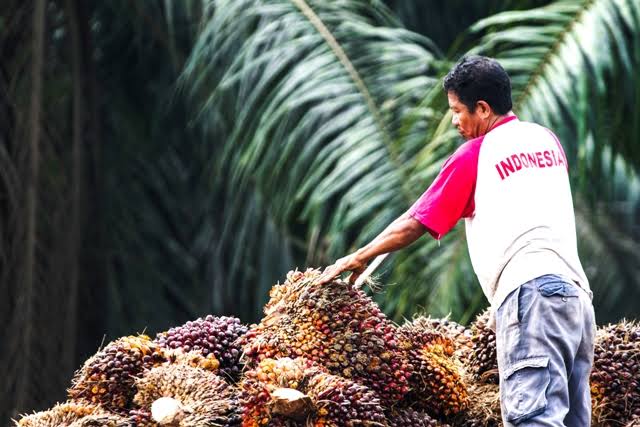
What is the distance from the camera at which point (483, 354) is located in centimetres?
397

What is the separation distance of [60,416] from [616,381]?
185 cm

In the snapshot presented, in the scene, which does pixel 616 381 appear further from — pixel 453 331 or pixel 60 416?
pixel 60 416

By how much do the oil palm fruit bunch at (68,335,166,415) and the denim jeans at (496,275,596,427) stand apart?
1142 millimetres

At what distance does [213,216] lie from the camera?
10.2 m

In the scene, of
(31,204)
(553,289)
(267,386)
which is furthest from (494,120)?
(31,204)

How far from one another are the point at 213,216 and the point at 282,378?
693cm

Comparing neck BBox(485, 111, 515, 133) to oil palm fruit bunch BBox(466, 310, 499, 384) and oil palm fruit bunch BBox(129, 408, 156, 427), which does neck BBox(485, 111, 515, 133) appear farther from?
oil palm fruit bunch BBox(129, 408, 156, 427)

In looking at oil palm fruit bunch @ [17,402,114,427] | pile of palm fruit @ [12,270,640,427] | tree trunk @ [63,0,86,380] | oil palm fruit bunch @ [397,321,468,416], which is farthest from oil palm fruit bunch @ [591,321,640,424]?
tree trunk @ [63,0,86,380]

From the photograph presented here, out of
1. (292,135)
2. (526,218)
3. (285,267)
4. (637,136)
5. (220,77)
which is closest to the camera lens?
(526,218)

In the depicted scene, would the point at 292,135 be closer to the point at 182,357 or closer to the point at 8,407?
the point at 8,407

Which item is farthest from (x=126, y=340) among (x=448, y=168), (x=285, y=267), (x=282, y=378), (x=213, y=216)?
(x=213, y=216)

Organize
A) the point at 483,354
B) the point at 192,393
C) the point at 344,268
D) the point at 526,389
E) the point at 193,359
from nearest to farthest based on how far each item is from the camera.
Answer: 1. the point at 526,389
2. the point at 192,393
3. the point at 344,268
4. the point at 193,359
5. the point at 483,354

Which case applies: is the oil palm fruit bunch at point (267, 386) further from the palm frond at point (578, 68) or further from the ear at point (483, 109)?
the palm frond at point (578, 68)

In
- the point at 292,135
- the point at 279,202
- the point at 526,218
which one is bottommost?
the point at 279,202
